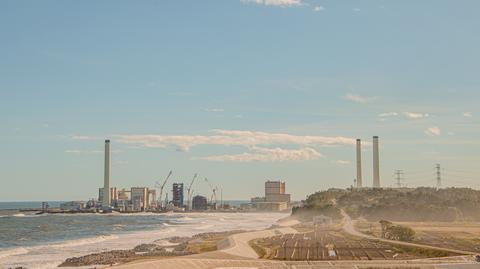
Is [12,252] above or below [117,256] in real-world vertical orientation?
below

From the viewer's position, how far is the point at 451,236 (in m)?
108

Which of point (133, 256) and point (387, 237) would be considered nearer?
point (133, 256)

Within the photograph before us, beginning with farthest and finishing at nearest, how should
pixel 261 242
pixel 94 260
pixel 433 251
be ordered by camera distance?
pixel 261 242, pixel 433 251, pixel 94 260

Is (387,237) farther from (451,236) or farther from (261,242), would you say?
(261,242)

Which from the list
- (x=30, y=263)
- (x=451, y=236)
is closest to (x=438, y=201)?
(x=451, y=236)

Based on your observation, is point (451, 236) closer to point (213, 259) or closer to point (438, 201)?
point (213, 259)

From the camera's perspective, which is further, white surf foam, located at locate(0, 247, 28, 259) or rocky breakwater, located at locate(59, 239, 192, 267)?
white surf foam, located at locate(0, 247, 28, 259)

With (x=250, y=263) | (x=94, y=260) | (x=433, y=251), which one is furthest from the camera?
(x=433, y=251)

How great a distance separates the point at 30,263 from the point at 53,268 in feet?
28.3

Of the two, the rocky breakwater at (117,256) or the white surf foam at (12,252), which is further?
the white surf foam at (12,252)

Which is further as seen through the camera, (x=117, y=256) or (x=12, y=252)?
(x=12, y=252)

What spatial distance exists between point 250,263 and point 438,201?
143015mm

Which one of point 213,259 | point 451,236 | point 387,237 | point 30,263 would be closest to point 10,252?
point 30,263

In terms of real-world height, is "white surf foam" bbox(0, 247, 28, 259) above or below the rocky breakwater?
below
